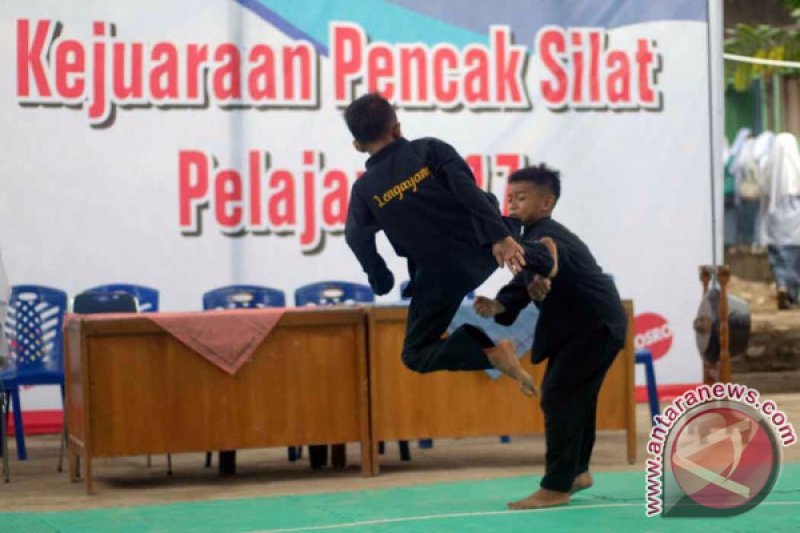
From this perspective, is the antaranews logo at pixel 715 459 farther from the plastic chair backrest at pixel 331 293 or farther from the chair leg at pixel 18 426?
the chair leg at pixel 18 426

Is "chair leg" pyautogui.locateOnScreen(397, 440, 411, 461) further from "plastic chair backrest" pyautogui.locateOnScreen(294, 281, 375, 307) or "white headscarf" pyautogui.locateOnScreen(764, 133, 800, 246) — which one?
"white headscarf" pyautogui.locateOnScreen(764, 133, 800, 246)

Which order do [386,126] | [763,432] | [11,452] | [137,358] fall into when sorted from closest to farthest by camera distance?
[763,432] → [386,126] → [137,358] → [11,452]

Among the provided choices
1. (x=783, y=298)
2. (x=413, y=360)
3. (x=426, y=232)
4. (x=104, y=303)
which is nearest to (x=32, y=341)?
(x=104, y=303)

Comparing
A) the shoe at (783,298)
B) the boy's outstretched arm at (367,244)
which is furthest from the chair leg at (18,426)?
the shoe at (783,298)

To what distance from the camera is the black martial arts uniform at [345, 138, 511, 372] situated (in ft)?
20.9

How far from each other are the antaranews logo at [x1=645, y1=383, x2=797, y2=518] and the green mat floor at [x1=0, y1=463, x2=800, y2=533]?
0.09 m

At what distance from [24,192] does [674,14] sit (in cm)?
471

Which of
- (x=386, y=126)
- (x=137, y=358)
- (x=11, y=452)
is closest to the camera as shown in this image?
(x=386, y=126)

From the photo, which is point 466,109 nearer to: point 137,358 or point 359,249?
point 137,358

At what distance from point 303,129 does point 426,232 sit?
4472 mm

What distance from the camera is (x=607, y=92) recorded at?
11.3 meters

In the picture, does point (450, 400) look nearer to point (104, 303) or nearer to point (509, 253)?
point (104, 303)

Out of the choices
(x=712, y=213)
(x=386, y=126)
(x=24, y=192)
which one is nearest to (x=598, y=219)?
(x=712, y=213)

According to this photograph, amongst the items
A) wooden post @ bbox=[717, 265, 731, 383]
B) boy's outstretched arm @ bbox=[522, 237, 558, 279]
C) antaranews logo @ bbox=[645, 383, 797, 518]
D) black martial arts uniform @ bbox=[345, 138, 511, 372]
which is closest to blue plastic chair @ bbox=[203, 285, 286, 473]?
wooden post @ bbox=[717, 265, 731, 383]
